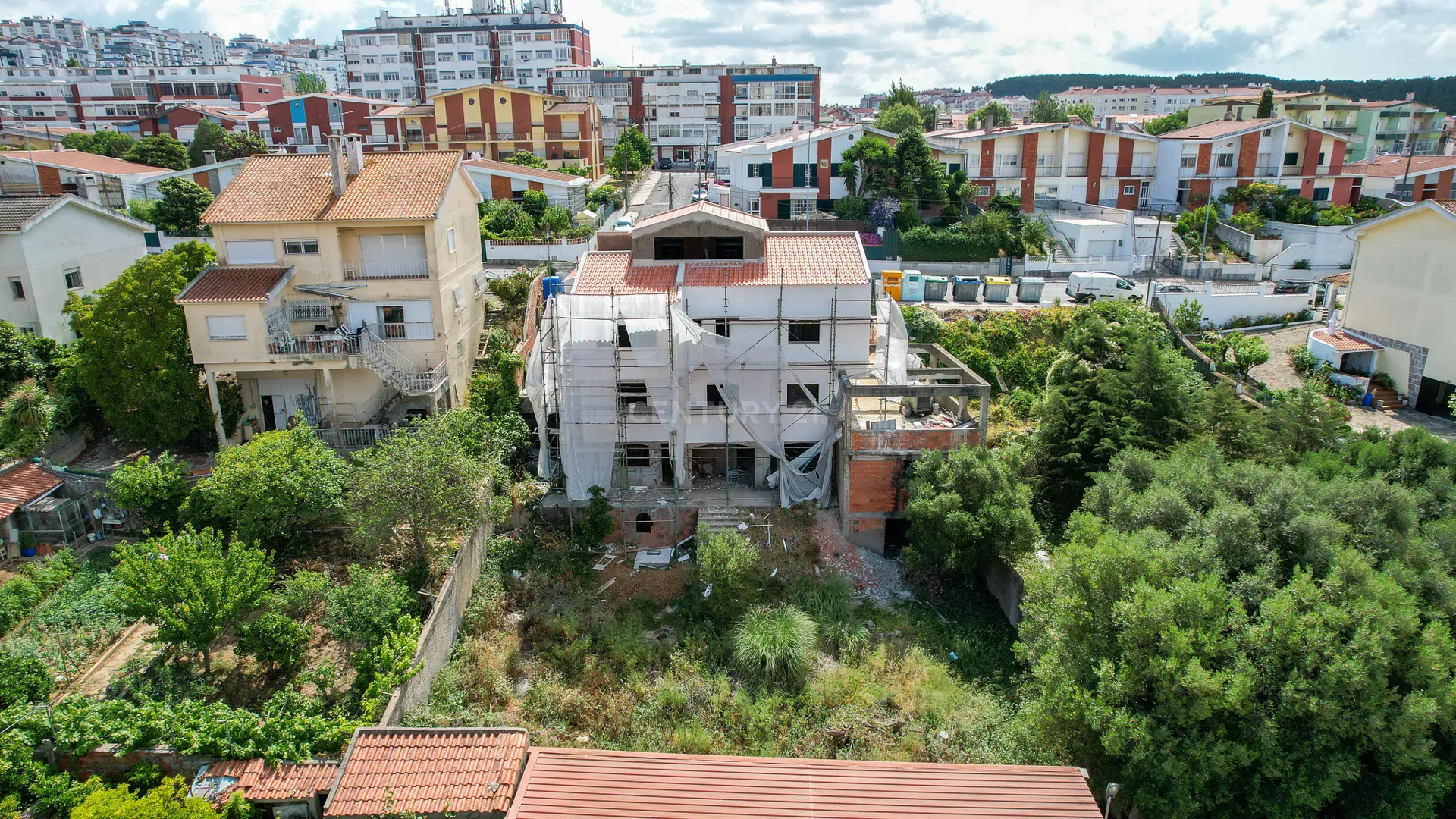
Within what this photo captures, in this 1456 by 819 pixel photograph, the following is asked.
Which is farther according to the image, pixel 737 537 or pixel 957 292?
pixel 957 292

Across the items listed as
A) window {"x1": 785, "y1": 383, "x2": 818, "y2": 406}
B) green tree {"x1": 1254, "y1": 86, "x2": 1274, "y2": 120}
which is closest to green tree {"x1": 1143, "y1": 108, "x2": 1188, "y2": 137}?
green tree {"x1": 1254, "y1": 86, "x2": 1274, "y2": 120}

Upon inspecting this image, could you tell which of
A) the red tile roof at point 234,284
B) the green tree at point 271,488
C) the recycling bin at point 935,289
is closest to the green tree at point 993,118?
the recycling bin at point 935,289

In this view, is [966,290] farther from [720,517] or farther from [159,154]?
[159,154]

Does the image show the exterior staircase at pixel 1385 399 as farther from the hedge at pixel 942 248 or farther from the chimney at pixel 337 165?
the chimney at pixel 337 165

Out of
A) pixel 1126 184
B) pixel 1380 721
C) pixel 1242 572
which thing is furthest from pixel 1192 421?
pixel 1126 184

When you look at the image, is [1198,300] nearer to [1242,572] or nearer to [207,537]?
[1242,572]

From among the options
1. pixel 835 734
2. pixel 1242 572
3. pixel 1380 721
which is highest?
pixel 1242 572

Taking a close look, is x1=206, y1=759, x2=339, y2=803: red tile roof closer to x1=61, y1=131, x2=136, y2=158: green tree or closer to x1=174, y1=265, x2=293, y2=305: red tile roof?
x1=174, y1=265, x2=293, y2=305: red tile roof
